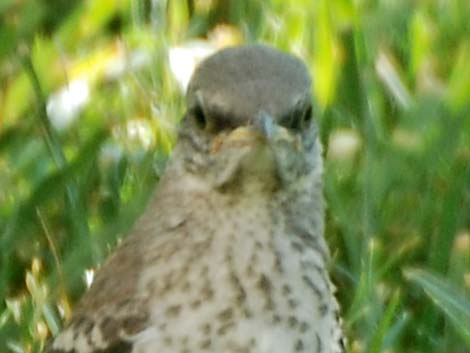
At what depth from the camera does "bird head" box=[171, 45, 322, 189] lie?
2.82 m

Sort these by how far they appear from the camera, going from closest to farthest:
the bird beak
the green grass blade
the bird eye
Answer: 1. the bird beak
2. the bird eye
3. the green grass blade

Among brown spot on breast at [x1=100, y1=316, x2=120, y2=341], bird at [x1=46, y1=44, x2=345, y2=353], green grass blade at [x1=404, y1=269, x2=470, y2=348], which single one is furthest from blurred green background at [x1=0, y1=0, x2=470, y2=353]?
brown spot on breast at [x1=100, y1=316, x2=120, y2=341]

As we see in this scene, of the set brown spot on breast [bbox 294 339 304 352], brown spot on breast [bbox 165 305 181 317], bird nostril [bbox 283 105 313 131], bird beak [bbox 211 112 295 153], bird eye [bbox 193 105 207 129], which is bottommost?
brown spot on breast [bbox 294 339 304 352]

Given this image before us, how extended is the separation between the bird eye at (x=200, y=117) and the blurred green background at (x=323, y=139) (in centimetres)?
55

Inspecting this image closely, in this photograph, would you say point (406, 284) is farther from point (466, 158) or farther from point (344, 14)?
point (344, 14)

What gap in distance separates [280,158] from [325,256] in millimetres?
245

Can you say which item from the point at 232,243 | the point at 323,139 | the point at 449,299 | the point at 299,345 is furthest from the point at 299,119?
the point at 323,139

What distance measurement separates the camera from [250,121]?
283cm

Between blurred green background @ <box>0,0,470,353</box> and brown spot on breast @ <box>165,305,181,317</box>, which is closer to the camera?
brown spot on breast @ <box>165,305,181,317</box>

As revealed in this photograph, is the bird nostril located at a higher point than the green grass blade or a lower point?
higher

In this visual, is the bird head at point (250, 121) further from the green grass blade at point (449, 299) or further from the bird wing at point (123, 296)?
the green grass blade at point (449, 299)

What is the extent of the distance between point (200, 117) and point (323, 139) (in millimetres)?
909

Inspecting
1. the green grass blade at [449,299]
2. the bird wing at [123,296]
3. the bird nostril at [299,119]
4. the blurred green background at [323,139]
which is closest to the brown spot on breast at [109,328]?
the bird wing at [123,296]

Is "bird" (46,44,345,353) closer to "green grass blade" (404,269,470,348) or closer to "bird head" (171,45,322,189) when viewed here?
"bird head" (171,45,322,189)
